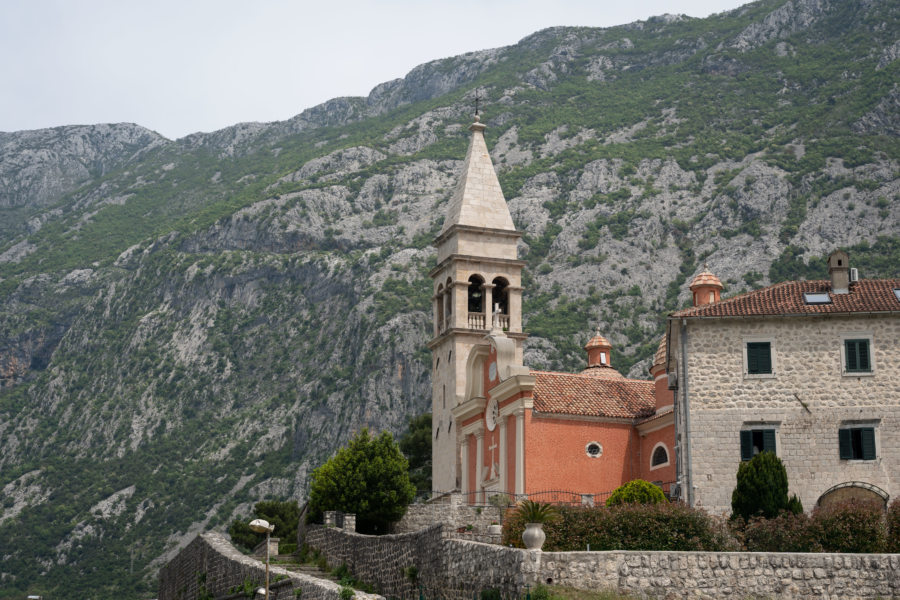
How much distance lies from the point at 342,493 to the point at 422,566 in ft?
40.4

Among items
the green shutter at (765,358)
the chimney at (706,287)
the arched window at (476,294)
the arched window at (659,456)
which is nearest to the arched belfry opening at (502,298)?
the arched window at (476,294)

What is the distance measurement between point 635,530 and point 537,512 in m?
2.63

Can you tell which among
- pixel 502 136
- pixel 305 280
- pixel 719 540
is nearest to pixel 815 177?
pixel 502 136

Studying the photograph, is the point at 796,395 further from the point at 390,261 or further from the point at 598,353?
the point at 390,261

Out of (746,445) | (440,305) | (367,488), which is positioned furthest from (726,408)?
(440,305)

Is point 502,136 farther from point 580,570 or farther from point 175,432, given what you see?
point 580,570

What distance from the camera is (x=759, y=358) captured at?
35.4 meters

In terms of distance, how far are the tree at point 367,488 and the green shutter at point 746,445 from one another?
40.2ft

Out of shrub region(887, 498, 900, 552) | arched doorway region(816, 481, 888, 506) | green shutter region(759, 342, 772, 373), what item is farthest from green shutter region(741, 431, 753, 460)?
shrub region(887, 498, 900, 552)

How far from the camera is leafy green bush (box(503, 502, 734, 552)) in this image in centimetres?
2678

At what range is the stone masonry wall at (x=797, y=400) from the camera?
A: 34312 mm

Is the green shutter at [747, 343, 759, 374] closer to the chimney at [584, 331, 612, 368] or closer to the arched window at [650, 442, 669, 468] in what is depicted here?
the arched window at [650, 442, 669, 468]

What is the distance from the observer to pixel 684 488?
34969 millimetres

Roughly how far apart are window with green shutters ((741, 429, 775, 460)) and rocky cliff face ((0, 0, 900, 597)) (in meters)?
61.7
